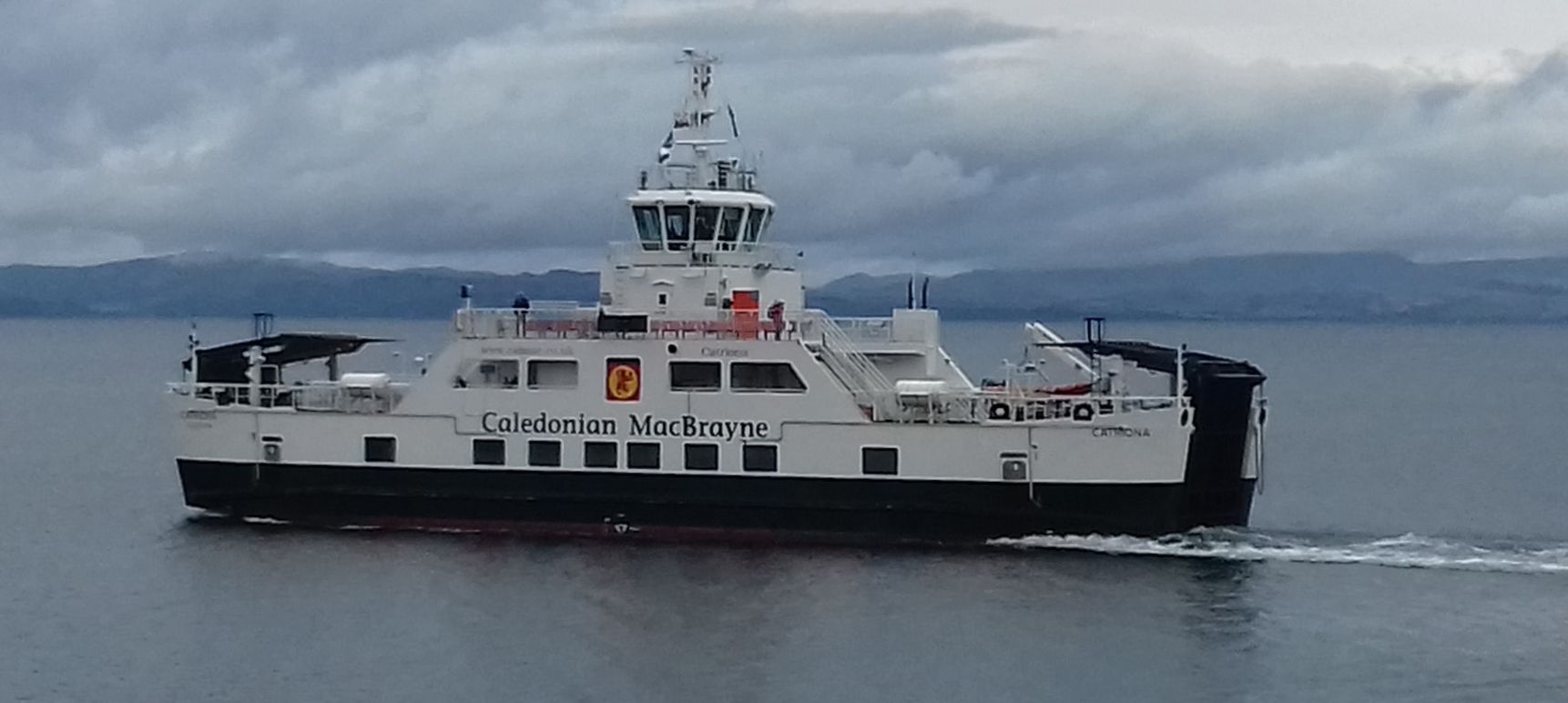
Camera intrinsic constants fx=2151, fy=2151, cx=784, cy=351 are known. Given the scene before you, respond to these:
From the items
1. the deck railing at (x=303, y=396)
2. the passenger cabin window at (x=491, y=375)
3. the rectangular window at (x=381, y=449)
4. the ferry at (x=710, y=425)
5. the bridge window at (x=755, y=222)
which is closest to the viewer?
the ferry at (x=710, y=425)

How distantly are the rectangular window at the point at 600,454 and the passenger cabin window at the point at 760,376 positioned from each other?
8.08 feet

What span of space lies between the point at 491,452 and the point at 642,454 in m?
2.88

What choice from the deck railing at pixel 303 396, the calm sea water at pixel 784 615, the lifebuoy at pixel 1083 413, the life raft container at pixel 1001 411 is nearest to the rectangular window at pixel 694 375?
the calm sea water at pixel 784 615

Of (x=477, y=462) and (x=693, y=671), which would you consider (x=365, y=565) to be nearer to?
(x=477, y=462)

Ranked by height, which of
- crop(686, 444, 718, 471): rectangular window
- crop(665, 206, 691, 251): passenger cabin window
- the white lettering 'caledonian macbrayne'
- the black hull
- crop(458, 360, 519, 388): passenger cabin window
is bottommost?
the black hull

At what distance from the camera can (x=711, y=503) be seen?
128 feet

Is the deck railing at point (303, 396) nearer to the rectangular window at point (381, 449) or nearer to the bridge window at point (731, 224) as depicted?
the rectangular window at point (381, 449)

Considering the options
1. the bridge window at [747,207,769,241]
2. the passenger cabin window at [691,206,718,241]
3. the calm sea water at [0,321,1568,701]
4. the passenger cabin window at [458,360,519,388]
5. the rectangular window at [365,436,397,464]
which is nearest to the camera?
the calm sea water at [0,321,1568,701]

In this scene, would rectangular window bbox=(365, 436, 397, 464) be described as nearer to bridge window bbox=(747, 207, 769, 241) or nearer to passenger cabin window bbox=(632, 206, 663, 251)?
passenger cabin window bbox=(632, 206, 663, 251)

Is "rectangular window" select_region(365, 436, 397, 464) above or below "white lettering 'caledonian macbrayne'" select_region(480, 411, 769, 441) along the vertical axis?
below

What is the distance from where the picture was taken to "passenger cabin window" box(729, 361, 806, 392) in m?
39.2

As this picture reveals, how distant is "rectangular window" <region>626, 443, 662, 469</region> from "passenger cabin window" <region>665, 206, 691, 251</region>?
184 inches

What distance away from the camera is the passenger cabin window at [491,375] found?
4025 cm

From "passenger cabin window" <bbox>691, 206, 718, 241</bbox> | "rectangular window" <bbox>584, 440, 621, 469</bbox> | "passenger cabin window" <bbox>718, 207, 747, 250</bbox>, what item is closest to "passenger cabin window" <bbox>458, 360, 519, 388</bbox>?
"rectangular window" <bbox>584, 440, 621, 469</bbox>
